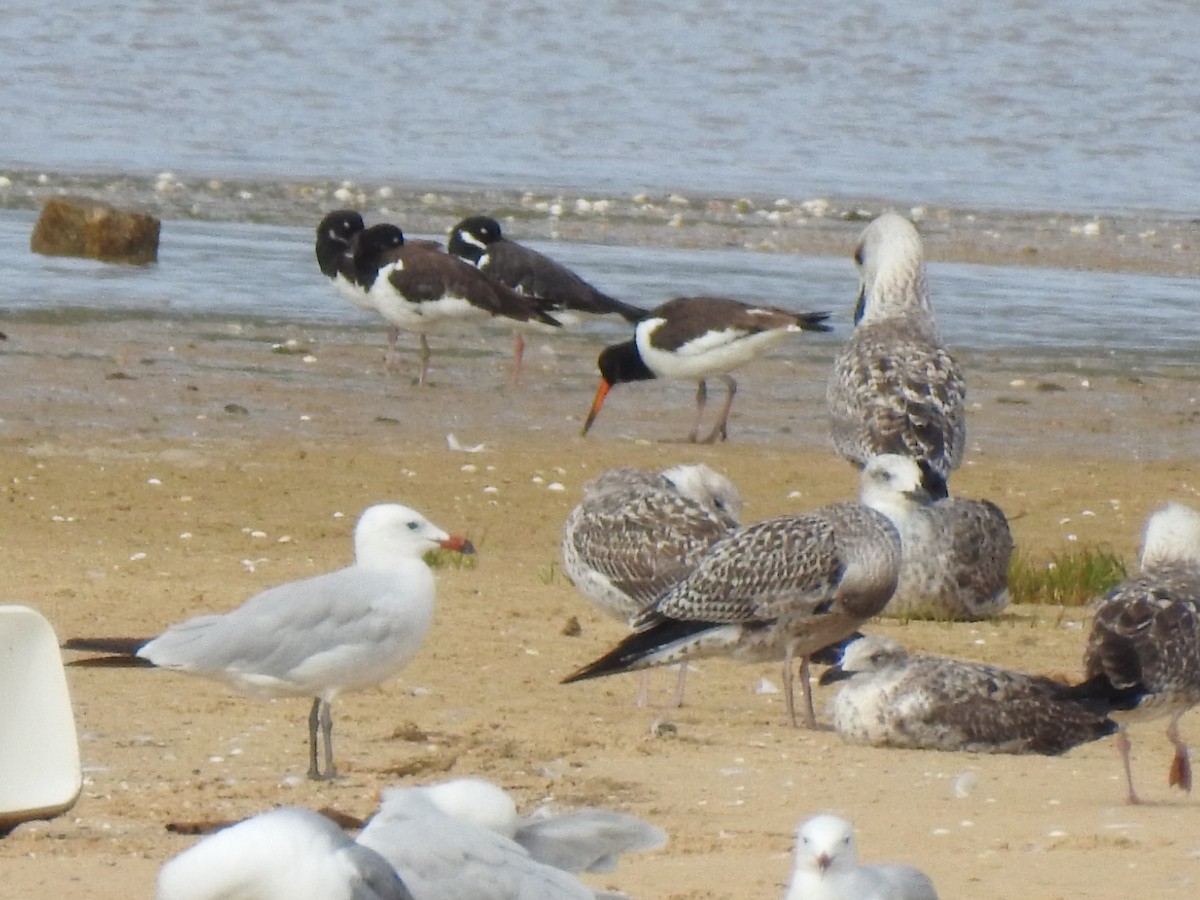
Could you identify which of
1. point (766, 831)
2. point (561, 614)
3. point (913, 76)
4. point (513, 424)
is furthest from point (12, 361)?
point (913, 76)

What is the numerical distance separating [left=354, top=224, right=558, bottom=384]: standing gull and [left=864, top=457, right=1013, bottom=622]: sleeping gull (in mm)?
6598

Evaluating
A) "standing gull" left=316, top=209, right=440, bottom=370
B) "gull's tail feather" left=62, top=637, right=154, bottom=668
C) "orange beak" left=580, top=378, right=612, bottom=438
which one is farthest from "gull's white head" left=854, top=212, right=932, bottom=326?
"gull's tail feather" left=62, top=637, right=154, bottom=668

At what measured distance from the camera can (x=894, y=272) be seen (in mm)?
12742

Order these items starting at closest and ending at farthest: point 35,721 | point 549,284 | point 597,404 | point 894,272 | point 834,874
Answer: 1. point 834,874
2. point 35,721
3. point 894,272
4. point 597,404
5. point 549,284

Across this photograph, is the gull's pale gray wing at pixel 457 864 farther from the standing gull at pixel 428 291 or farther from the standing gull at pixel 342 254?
the standing gull at pixel 342 254

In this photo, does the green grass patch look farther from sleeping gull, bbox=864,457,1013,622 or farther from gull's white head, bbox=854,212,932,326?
gull's white head, bbox=854,212,932,326

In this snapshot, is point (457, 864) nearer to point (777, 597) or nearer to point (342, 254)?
point (777, 597)

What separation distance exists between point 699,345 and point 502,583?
4442 millimetres

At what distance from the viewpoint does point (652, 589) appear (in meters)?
9.02

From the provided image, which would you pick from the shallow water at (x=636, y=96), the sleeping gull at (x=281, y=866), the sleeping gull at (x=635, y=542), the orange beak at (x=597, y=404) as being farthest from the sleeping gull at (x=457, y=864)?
the shallow water at (x=636, y=96)

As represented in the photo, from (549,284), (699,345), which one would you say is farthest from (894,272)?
(549,284)

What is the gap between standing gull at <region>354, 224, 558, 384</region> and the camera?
655 inches

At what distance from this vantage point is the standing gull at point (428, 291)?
16.6m

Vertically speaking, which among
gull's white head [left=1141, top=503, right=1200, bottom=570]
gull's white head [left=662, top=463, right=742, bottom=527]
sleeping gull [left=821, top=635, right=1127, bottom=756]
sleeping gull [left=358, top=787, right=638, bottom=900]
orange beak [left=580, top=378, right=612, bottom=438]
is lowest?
orange beak [left=580, top=378, right=612, bottom=438]
